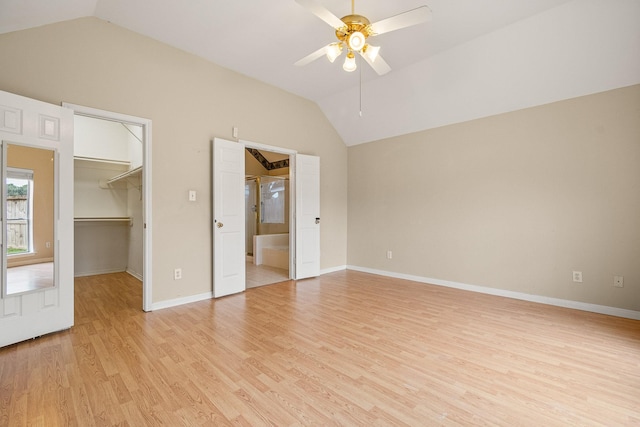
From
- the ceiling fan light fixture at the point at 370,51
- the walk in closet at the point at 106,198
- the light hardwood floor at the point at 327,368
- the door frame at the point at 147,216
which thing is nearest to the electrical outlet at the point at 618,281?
the light hardwood floor at the point at 327,368

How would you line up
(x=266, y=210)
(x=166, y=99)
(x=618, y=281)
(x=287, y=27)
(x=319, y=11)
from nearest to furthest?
(x=319, y=11), (x=287, y=27), (x=618, y=281), (x=166, y=99), (x=266, y=210)

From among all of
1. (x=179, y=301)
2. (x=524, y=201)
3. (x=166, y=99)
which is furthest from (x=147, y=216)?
(x=524, y=201)

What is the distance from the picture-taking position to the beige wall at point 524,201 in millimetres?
3043

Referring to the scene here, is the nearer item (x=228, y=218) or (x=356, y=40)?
(x=356, y=40)

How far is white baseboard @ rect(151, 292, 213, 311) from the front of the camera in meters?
3.24

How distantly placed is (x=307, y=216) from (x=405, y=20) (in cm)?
319

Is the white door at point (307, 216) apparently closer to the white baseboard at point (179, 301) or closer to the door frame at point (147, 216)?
the white baseboard at point (179, 301)

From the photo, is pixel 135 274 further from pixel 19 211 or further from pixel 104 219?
pixel 19 211

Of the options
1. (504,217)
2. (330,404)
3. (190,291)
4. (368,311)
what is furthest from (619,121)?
(190,291)

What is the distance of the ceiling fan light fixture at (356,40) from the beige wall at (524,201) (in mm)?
2551

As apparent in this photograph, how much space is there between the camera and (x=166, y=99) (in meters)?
3.31

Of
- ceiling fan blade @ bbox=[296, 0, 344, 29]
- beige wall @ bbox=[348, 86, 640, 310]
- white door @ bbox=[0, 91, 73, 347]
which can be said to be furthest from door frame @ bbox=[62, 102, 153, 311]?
beige wall @ bbox=[348, 86, 640, 310]

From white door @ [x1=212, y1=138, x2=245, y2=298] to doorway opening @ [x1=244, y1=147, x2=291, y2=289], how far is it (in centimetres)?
186

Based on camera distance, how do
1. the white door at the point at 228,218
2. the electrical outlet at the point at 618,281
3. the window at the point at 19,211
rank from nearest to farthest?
the window at the point at 19,211, the electrical outlet at the point at 618,281, the white door at the point at 228,218
